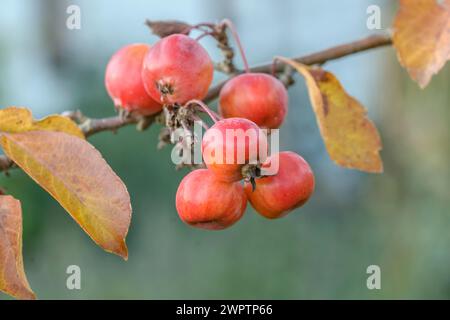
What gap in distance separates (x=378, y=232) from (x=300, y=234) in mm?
366

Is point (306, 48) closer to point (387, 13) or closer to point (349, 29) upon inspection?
point (349, 29)

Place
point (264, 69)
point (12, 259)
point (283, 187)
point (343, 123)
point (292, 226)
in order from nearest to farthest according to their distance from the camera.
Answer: point (12, 259) < point (283, 187) < point (343, 123) < point (264, 69) < point (292, 226)

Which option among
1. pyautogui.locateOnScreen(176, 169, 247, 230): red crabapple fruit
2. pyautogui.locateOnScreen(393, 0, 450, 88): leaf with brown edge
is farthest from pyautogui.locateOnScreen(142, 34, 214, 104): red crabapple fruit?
pyautogui.locateOnScreen(393, 0, 450, 88): leaf with brown edge

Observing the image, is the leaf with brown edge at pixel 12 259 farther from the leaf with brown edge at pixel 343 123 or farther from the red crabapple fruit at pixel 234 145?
the leaf with brown edge at pixel 343 123

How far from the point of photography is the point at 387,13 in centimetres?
343

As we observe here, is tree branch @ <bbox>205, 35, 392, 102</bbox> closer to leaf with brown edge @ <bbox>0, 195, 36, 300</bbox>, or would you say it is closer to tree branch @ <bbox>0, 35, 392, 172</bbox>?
tree branch @ <bbox>0, 35, 392, 172</bbox>

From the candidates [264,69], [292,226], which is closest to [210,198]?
[264,69]

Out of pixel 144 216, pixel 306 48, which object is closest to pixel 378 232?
pixel 144 216

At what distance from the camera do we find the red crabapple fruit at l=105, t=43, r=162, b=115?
90 centimetres

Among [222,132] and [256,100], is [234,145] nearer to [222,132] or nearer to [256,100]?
[222,132]

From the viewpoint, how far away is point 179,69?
76cm

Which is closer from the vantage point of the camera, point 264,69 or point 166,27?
point 166,27

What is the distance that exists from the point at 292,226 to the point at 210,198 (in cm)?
227

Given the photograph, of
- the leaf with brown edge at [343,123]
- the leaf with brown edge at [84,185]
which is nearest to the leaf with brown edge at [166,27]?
the leaf with brown edge at [343,123]
